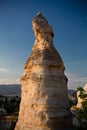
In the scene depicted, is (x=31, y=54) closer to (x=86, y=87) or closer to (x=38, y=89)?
(x=38, y=89)

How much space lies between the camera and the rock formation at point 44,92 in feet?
54.7

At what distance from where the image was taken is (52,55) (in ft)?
59.1

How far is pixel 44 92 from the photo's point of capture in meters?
17.0

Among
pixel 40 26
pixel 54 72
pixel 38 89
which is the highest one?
pixel 40 26

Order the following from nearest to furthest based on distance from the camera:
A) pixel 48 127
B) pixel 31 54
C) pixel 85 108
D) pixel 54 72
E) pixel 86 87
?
1. pixel 48 127
2. pixel 54 72
3. pixel 31 54
4. pixel 85 108
5. pixel 86 87

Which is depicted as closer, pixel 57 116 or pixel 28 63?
pixel 57 116

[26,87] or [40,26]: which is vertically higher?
[40,26]

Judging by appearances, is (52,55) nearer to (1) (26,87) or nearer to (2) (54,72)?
(2) (54,72)

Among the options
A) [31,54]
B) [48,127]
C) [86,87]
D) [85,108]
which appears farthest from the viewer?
[86,87]

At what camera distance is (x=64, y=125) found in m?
17.2

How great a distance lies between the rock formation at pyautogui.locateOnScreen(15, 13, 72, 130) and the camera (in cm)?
1669

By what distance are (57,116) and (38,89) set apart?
2.35m

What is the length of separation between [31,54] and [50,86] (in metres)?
3.29

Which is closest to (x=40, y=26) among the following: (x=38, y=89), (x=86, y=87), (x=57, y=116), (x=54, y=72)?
(x=54, y=72)
